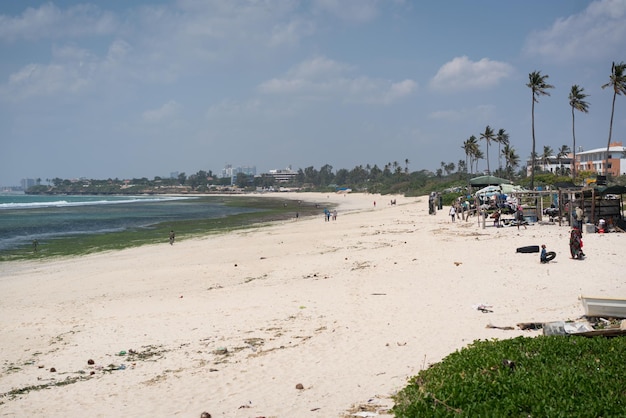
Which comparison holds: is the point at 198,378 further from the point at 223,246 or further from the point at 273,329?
the point at 223,246

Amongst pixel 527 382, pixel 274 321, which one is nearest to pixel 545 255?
pixel 274 321

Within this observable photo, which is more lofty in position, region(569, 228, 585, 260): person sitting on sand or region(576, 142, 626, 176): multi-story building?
region(576, 142, 626, 176): multi-story building

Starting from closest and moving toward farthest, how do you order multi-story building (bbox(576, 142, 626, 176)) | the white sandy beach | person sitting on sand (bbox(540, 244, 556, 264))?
the white sandy beach → person sitting on sand (bbox(540, 244, 556, 264)) → multi-story building (bbox(576, 142, 626, 176))

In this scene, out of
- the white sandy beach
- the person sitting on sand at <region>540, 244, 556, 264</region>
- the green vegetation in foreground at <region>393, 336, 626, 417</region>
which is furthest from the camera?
the person sitting on sand at <region>540, 244, 556, 264</region>

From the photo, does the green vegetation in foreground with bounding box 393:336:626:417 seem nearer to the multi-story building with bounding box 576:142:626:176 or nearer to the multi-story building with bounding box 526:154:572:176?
the multi-story building with bounding box 576:142:626:176

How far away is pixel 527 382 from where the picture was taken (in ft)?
19.7

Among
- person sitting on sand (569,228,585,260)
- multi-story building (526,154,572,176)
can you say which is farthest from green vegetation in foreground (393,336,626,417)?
multi-story building (526,154,572,176)

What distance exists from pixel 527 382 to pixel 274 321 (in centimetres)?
657

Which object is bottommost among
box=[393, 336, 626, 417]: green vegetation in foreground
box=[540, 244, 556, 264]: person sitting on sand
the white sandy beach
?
the white sandy beach

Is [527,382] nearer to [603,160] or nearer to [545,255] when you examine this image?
[545,255]

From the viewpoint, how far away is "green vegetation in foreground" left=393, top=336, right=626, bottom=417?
5.42 metres

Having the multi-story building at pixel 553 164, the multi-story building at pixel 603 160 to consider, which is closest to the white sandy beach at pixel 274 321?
the multi-story building at pixel 603 160

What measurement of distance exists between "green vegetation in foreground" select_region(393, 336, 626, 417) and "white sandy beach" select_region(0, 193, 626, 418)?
35.9 inches

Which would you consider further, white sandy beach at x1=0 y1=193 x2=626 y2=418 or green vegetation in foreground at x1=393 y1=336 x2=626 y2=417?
white sandy beach at x1=0 y1=193 x2=626 y2=418
